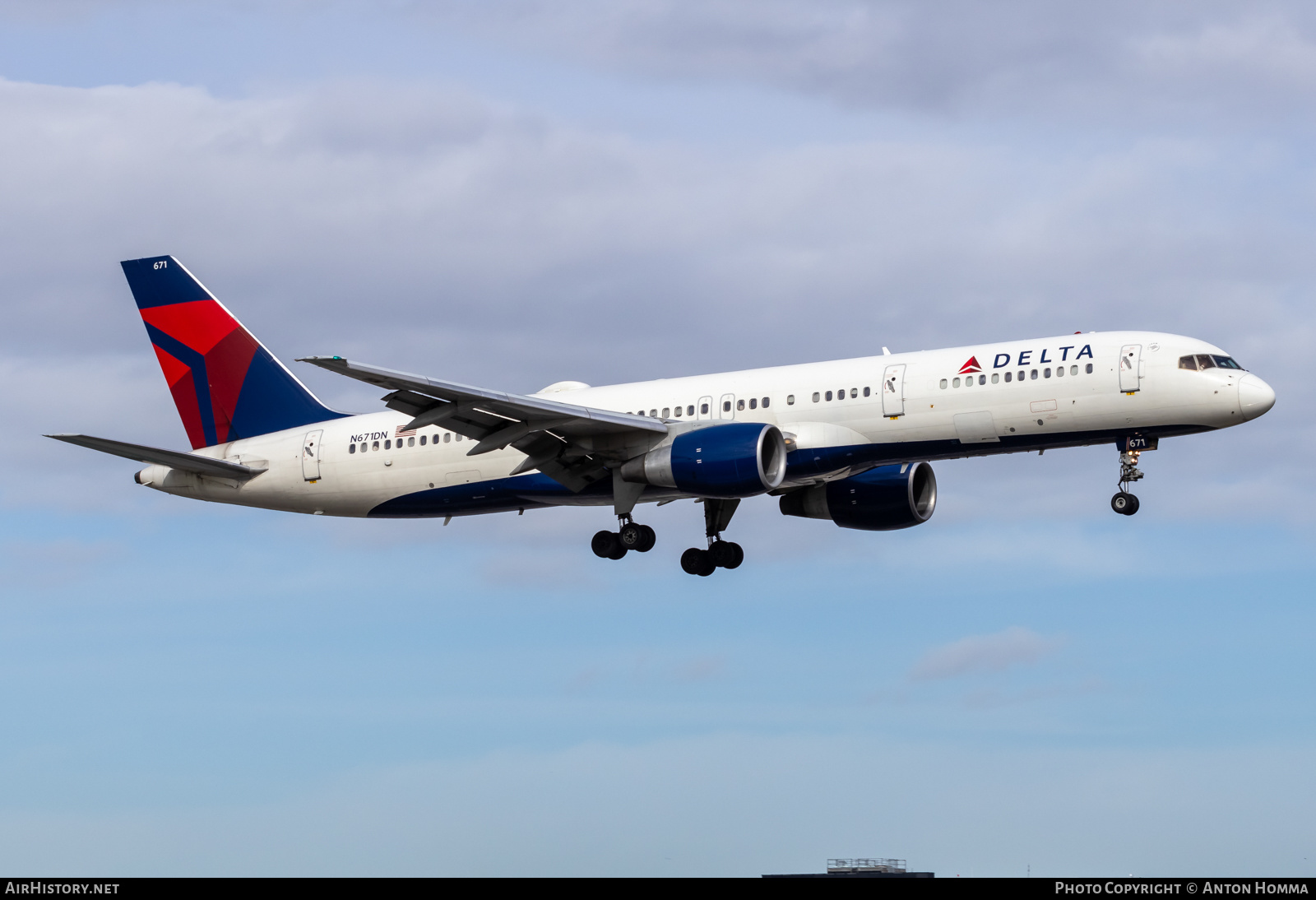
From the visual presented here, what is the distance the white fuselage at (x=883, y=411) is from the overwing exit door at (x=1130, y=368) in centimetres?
3

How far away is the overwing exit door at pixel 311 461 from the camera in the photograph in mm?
55312

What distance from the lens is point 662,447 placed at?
48.8 meters

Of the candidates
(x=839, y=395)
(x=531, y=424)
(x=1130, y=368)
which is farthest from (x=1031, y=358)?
(x=531, y=424)

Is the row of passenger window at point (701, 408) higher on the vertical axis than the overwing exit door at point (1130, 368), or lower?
higher

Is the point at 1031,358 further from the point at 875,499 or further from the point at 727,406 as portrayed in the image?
the point at 875,499

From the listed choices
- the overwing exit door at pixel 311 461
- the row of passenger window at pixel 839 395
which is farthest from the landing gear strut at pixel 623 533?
the overwing exit door at pixel 311 461

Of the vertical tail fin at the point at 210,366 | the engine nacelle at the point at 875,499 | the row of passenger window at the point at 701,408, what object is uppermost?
the vertical tail fin at the point at 210,366

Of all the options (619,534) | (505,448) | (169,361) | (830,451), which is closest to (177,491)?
(169,361)

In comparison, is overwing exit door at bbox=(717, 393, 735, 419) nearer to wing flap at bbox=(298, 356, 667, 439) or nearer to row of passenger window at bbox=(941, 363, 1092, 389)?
wing flap at bbox=(298, 356, 667, 439)

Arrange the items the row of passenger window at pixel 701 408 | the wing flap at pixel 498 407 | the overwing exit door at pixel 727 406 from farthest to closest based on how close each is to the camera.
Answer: the overwing exit door at pixel 727 406, the row of passenger window at pixel 701 408, the wing flap at pixel 498 407

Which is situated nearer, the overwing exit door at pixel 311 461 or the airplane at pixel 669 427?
the airplane at pixel 669 427

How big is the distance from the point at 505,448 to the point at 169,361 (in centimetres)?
1366

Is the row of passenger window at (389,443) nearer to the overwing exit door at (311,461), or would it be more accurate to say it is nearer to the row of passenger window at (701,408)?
the overwing exit door at (311,461)

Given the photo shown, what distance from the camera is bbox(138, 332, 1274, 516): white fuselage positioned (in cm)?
4572
